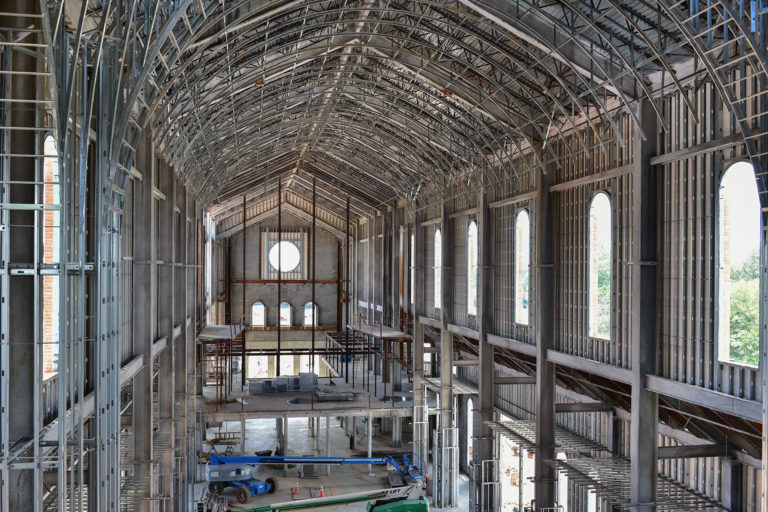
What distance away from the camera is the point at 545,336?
22516 mm

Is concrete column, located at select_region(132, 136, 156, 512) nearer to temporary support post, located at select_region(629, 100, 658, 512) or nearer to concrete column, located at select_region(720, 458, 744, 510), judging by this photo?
temporary support post, located at select_region(629, 100, 658, 512)

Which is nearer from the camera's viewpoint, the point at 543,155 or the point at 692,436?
the point at 692,436

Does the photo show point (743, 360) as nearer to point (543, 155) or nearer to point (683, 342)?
point (683, 342)

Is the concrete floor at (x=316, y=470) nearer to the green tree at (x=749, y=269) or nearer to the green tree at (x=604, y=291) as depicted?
the green tree at (x=604, y=291)

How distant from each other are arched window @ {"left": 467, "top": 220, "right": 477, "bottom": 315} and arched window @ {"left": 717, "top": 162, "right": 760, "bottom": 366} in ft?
50.9

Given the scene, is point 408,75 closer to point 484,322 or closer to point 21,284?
point 484,322

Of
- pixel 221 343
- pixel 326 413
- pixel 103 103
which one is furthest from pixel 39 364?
pixel 221 343

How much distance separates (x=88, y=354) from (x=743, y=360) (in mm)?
13664

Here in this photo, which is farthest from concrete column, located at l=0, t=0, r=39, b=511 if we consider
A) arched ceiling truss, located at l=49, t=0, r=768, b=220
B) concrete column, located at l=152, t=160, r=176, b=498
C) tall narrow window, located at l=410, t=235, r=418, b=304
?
tall narrow window, located at l=410, t=235, r=418, b=304

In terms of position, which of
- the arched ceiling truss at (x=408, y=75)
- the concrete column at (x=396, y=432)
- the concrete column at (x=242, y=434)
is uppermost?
the arched ceiling truss at (x=408, y=75)

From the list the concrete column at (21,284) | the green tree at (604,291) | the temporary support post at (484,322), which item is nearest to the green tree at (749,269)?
the green tree at (604,291)

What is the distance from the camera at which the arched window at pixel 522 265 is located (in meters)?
24.9

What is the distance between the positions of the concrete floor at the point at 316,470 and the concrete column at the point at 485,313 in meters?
7.17

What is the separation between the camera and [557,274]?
22578 mm
